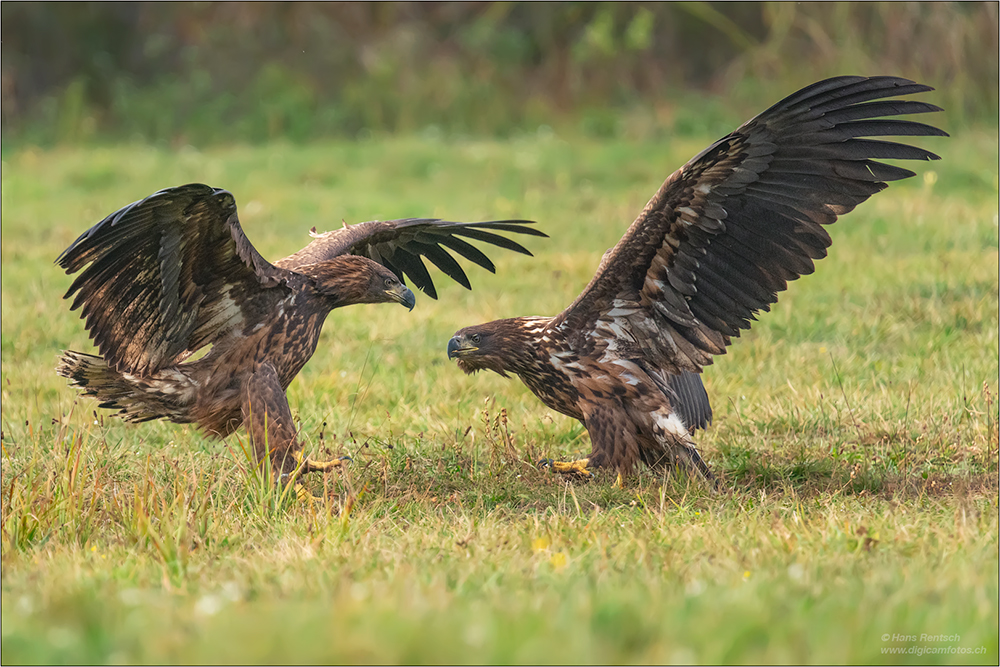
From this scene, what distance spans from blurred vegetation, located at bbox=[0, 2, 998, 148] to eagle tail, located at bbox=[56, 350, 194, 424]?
1094cm

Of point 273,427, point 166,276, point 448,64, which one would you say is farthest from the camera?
point 448,64

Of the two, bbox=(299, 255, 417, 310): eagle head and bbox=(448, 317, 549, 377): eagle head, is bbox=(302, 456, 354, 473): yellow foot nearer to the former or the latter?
bbox=(299, 255, 417, 310): eagle head

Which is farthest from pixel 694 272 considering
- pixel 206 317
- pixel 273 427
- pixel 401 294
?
pixel 206 317

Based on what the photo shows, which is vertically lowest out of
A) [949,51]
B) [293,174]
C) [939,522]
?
[939,522]

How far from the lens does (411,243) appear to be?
6094 millimetres

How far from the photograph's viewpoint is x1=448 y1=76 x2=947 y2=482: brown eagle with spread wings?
173 inches

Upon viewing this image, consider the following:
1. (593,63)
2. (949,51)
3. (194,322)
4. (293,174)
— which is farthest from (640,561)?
(593,63)

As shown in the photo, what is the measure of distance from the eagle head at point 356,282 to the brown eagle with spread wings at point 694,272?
42 cm

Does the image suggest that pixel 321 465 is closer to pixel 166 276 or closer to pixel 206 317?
pixel 206 317

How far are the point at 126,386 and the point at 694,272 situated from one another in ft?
7.84

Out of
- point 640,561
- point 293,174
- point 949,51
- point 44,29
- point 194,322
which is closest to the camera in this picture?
point 640,561

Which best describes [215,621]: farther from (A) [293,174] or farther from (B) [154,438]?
(A) [293,174]

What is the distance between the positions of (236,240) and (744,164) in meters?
1.98

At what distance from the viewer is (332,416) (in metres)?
5.84
